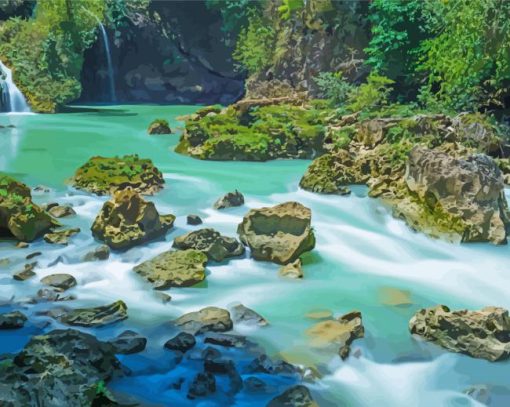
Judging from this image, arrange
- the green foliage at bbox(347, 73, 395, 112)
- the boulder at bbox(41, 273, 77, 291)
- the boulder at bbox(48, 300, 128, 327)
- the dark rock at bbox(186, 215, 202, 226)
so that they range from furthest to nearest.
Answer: the green foliage at bbox(347, 73, 395, 112), the dark rock at bbox(186, 215, 202, 226), the boulder at bbox(41, 273, 77, 291), the boulder at bbox(48, 300, 128, 327)

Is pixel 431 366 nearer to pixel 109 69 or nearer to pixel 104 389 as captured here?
pixel 104 389

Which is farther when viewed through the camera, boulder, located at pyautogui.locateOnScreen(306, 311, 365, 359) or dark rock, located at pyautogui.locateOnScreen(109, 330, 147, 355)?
boulder, located at pyautogui.locateOnScreen(306, 311, 365, 359)

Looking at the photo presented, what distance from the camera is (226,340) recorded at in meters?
6.02

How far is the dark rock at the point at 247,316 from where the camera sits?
21.5 feet

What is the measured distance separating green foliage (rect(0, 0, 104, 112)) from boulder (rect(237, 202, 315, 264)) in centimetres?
1939

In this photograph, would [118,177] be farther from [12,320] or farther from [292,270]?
[12,320]

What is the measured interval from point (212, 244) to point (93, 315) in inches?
84.9

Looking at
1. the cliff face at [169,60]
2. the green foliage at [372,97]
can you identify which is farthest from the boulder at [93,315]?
the cliff face at [169,60]

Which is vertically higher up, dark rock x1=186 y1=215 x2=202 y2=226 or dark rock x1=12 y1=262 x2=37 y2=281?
dark rock x1=186 y1=215 x2=202 y2=226

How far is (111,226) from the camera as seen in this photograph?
8820mm

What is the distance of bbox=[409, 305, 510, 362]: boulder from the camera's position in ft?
19.2

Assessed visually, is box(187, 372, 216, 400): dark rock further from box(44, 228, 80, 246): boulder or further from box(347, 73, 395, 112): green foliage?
box(347, 73, 395, 112): green foliage

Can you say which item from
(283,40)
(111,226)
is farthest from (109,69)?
(111,226)

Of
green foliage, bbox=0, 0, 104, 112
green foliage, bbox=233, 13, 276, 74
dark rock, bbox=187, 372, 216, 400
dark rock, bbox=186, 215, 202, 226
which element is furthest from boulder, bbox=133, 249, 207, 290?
green foliage, bbox=0, 0, 104, 112
